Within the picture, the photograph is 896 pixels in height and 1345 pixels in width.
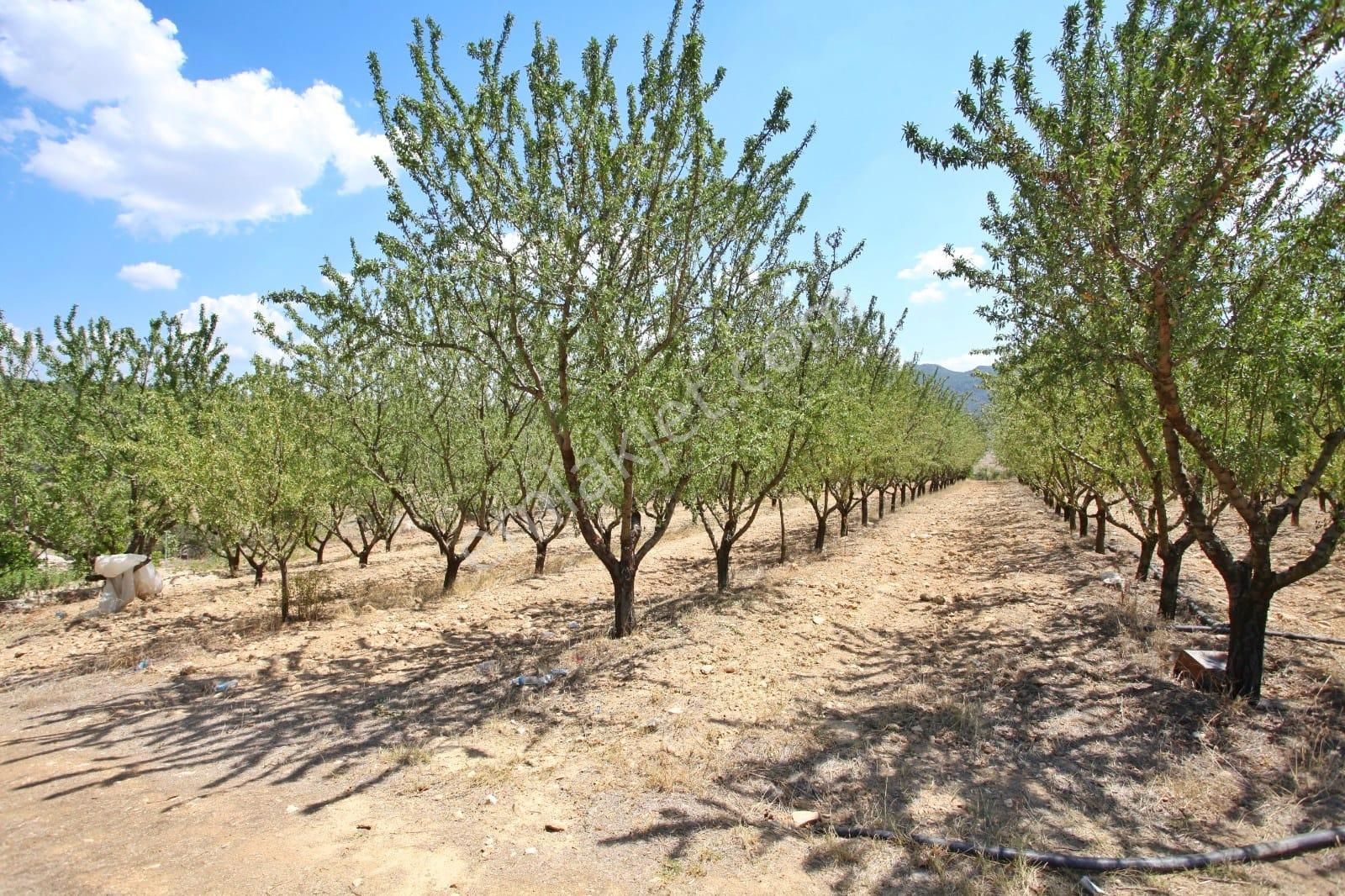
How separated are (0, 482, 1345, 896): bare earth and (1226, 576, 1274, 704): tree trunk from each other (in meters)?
0.24

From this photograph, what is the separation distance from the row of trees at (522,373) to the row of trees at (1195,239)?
2649 millimetres

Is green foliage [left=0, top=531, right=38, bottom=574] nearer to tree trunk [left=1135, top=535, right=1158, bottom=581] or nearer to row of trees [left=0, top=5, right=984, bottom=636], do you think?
row of trees [left=0, top=5, right=984, bottom=636]

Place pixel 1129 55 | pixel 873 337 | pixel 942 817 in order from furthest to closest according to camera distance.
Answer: pixel 873 337 < pixel 1129 55 < pixel 942 817

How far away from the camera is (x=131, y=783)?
4.50m

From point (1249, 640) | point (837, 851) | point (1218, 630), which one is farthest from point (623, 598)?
point (1218, 630)

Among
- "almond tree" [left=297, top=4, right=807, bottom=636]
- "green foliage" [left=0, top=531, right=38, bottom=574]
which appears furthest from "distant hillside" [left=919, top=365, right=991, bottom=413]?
"green foliage" [left=0, top=531, right=38, bottom=574]

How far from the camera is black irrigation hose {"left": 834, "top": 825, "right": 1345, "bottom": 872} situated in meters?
3.20

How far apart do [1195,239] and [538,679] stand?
6489 millimetres

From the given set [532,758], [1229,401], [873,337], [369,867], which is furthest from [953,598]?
[369,867]

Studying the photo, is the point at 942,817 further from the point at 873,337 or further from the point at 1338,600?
the point at 873,337

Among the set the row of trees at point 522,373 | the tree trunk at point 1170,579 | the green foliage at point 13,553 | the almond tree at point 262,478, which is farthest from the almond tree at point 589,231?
the green foliage at point 13,553

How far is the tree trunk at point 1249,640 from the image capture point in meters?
5.05

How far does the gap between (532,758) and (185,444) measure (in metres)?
7.55

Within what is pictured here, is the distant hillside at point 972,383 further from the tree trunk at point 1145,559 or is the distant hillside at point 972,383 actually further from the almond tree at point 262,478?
the almond tree at point 262,478
